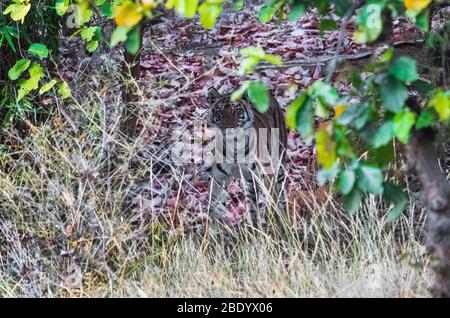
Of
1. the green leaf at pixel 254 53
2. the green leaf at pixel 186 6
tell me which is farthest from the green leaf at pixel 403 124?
the green leaf at pixel 186 6

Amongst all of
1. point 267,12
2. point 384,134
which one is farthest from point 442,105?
point 267,12

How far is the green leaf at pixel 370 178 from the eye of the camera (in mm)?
3154

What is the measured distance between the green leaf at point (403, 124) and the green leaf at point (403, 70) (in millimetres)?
146

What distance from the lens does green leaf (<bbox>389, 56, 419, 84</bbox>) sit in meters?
3.13

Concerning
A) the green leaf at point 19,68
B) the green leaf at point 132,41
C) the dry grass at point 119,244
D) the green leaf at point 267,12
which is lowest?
the dry grass at point 119,244

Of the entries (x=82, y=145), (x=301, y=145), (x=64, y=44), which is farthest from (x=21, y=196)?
(x=301, y=145)

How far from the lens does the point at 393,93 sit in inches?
125

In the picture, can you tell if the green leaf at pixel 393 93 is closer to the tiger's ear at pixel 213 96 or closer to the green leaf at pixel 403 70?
the green leaf at pixel 403 70

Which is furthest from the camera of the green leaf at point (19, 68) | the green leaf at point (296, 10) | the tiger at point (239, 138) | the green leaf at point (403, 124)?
the tiger at point (239, 138)

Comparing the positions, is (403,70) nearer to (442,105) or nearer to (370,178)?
(442,105)

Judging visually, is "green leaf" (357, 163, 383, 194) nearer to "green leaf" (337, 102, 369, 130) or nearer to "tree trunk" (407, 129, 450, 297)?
"green leaf" (337, 102, 369, 130)

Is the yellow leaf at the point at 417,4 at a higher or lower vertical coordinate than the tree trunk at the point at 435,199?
higher

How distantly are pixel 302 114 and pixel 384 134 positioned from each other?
35cm

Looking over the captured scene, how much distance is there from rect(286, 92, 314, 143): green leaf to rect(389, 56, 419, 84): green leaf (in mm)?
367
